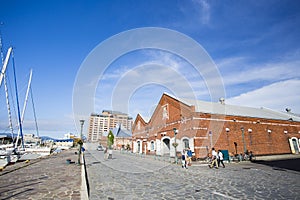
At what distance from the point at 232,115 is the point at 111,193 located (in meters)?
22.1

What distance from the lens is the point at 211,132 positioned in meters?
22.5

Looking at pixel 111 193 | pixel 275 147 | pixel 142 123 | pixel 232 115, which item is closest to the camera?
pixel 111 193

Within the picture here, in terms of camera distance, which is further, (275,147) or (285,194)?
(275,147)

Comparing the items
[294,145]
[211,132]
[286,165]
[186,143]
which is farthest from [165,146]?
[294,145]

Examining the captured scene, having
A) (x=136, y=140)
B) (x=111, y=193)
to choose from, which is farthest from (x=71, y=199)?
(x=136, y=140)

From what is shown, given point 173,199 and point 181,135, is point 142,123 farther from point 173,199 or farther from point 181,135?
point 173,199

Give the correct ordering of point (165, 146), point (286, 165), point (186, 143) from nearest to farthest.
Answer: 1. point (286, 165)
2. point (186, 143)
3. point (165, 146)

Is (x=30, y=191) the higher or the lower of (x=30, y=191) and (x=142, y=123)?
the lower

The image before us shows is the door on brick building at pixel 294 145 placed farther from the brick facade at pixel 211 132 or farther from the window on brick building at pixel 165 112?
the window on brick building at pixel 165 112

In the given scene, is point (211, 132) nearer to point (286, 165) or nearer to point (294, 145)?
point (286, 165)

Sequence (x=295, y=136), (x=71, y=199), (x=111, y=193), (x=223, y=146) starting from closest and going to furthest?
(x=71, y=199), (x=111, y=193), (x=223, y=146), (x=295, y=136)

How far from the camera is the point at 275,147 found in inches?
1094

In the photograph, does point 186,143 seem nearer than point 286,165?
No

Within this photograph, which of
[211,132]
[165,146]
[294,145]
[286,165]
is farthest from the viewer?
[294,145]
